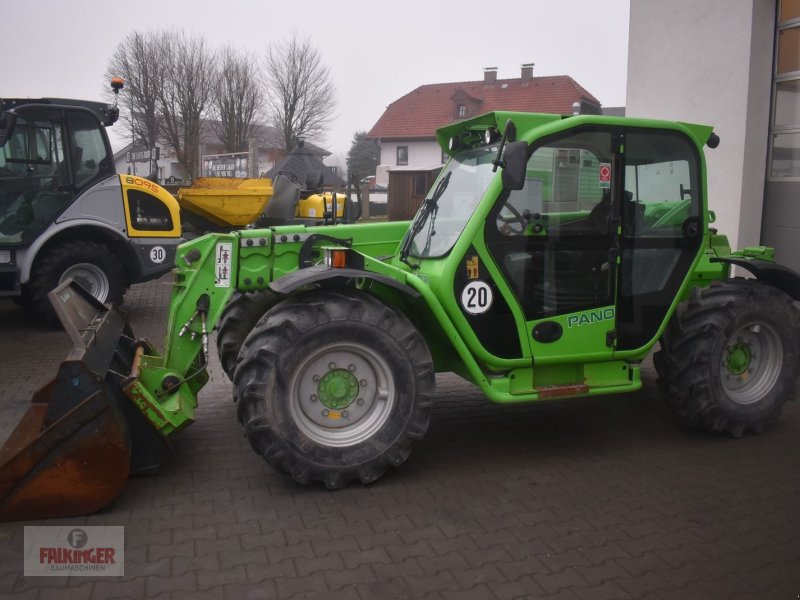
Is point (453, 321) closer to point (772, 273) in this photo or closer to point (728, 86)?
point (772, 273)

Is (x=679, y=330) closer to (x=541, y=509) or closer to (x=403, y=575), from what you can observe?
(x=541, y=509)

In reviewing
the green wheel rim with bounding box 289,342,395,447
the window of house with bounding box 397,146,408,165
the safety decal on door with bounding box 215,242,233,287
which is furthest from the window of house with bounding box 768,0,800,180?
the window of house with bounding box 397,146,408,165

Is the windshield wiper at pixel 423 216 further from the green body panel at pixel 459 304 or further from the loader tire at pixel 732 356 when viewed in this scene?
the loader tire at pixel 732 356

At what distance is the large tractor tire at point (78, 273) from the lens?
941 centimetres

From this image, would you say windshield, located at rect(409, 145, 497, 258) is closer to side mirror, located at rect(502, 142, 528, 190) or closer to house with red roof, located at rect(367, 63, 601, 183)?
side mirror, located at rect(502, 142, 528, 190)

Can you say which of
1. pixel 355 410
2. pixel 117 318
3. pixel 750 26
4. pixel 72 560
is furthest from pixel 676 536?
pixel 750 26

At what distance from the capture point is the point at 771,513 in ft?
14.4

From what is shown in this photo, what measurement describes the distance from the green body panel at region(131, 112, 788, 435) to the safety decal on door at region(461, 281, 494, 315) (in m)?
0.05

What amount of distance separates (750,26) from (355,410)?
7733 millimetres

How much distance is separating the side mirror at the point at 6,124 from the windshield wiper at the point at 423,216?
5877mm

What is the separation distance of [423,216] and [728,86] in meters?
6.22

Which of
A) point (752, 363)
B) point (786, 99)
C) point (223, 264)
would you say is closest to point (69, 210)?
point (223, 264)
